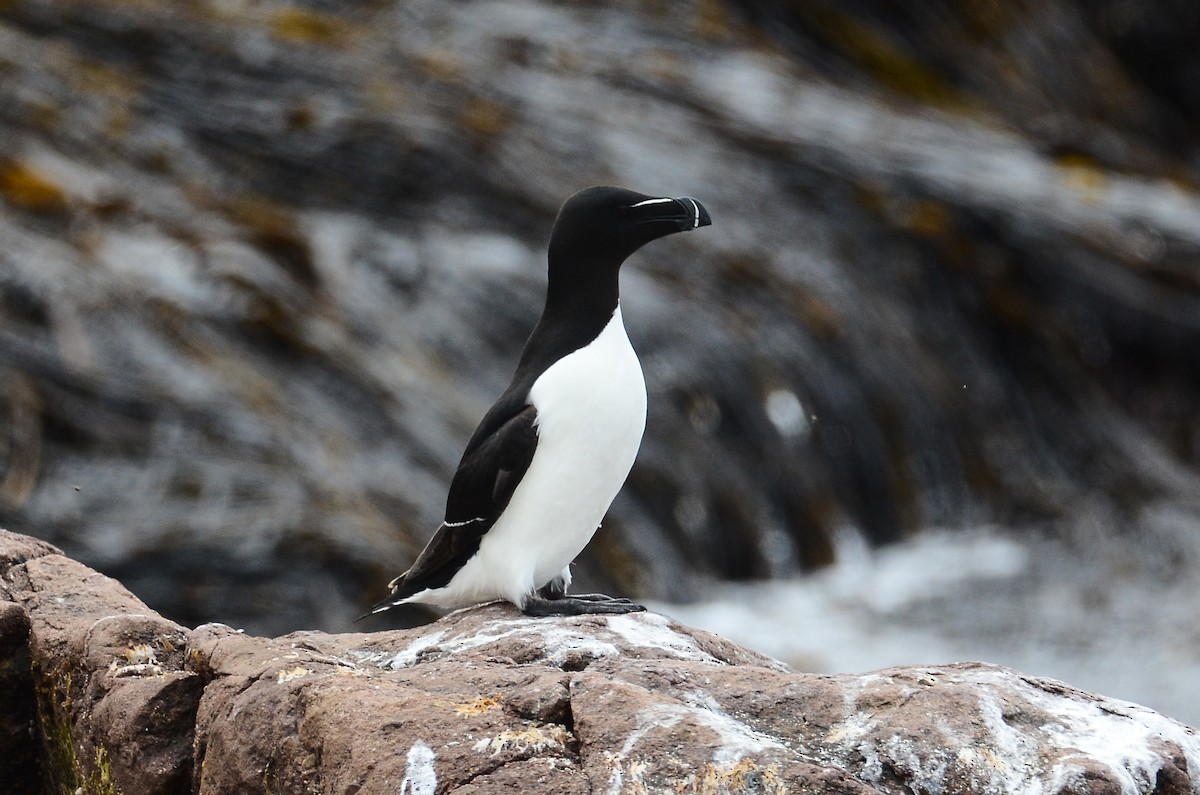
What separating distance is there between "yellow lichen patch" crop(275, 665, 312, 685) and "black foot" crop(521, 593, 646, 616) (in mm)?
988

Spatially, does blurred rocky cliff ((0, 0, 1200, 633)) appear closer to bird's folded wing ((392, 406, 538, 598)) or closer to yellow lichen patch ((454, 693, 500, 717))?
bird's folded wing ((392, 406, 538, 598))

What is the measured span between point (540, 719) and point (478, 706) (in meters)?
0.15

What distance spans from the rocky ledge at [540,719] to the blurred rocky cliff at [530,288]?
4.37m

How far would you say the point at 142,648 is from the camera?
3.98 m

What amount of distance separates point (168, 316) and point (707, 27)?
18.2 feet

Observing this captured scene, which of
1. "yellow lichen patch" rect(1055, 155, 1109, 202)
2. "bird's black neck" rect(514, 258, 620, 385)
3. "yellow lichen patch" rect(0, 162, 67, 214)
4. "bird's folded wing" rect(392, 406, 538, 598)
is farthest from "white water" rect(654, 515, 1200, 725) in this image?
"yellow lichen patch" rect(0, 162, 67, 214)

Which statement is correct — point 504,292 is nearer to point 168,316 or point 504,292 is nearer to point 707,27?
point 168,316

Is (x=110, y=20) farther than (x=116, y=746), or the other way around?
(x=110, y=20)

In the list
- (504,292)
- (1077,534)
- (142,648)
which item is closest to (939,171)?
(1077,534)

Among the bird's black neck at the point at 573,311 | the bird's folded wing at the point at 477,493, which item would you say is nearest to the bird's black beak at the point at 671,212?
the bird's black neck at the point at 573,311

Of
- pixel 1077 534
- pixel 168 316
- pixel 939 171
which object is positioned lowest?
pixel 1077 534

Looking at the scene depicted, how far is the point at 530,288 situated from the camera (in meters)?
10.6

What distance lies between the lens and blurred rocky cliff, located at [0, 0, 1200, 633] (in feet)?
29.2

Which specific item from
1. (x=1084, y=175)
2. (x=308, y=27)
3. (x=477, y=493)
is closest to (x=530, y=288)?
(x=308, y=27)
